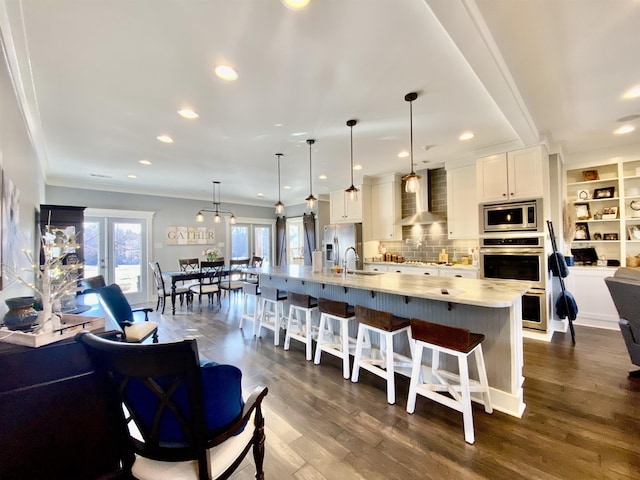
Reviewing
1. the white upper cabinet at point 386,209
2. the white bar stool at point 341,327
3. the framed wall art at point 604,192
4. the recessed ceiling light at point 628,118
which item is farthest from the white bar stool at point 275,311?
the framed wall art at point 604,192

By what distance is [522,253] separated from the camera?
3.71 metres

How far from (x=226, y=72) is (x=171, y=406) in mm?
2197

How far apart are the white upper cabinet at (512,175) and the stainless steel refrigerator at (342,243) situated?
2.37 meters

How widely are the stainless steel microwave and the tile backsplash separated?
859 mm

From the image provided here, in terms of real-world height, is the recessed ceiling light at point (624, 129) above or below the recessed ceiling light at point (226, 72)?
above

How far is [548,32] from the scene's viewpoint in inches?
71.0

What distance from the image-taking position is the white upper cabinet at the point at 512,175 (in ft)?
11.7

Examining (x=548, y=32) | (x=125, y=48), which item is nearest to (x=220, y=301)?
(x=125, y=48)

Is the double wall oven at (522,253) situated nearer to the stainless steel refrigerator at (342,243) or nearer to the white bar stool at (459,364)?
the white bar stool at (459,364)

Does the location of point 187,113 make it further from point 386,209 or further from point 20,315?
point 386,209

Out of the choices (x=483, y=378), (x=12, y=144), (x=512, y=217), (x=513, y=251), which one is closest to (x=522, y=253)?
(x=513, y=251)

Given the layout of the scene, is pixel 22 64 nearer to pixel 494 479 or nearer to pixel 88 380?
pixel 88 380

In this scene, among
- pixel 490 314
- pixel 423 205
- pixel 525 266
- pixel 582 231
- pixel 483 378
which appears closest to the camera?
pixel 483 378

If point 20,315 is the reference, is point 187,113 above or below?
above
